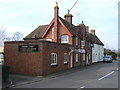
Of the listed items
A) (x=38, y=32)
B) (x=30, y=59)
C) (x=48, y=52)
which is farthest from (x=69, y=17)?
(x=30, y=59)

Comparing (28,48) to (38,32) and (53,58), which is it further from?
(38,32)

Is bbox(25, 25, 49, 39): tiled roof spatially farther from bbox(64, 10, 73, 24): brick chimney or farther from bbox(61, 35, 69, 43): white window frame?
bbox(61, 35, 69, 43): white window frame

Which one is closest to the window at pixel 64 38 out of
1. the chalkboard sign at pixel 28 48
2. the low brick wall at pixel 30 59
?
the low brick wall at pixel 30 59

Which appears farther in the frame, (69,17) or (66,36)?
(69,17)

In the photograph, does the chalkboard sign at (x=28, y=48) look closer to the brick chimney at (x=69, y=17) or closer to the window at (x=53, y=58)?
the window at (x=53, y=58)

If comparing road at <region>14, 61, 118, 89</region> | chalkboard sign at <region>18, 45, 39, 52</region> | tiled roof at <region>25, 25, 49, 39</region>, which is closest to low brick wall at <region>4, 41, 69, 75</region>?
chalkboard sign at <region>18, 45, 39, 52</region>

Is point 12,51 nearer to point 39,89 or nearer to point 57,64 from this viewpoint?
point 57,64

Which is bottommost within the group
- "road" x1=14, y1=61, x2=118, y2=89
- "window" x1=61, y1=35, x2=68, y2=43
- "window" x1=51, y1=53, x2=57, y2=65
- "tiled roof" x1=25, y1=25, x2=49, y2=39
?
"road" x1=14, y1=61, x2=118, y2=89

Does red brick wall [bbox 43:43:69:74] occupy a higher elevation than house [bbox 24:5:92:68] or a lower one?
lower

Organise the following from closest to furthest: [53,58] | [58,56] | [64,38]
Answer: [53,58]
[58,56]
[64,38]

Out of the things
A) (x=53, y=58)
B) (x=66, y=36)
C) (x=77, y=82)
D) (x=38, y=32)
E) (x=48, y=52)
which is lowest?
(x=77, y=82)

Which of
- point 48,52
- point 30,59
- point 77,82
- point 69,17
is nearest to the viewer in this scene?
point 77,82

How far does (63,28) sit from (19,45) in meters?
11.5

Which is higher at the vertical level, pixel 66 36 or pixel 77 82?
pixel 66 36
